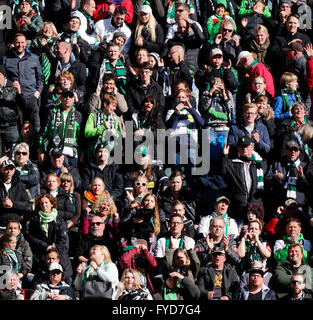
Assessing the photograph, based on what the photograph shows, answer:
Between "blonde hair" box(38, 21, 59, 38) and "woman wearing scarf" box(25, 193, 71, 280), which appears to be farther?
"blonde hair" box(38, 21, 59, 38)

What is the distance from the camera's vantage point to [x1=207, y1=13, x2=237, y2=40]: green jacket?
2347 centimetres

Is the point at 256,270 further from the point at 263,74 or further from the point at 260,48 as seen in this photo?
the point at 260,48

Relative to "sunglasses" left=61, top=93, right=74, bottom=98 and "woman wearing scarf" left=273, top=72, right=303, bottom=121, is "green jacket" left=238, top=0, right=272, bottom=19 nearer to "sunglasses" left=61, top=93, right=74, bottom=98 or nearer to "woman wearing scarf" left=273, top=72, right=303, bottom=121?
"woman wearing scarf" left=273, top=72, right=303, bottom=121

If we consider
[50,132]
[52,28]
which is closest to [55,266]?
[50,132]

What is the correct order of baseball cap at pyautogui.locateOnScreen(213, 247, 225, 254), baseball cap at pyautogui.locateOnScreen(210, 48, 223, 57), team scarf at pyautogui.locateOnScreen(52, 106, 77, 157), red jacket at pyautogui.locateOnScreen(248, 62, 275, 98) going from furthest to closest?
red jacket at pyautogui.locateOnScreen(248, 62, 275, 98), baseball cap at pyautogui.locateOnScreen(210, 48, 223, 57), team scarf at pyautogui.locateOnScreen(52, 106, 77, 157), baseball cap at pyautogui.locateOnScreen(213, 247, 225, 254)

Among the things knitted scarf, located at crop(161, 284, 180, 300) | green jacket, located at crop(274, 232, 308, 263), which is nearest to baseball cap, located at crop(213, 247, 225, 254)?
knitted scarf, located at crop(161, 284, 180, 300)

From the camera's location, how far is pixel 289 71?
2342 centimetres

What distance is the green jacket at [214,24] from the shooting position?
23.5 metres

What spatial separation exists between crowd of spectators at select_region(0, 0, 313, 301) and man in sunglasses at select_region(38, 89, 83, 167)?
0.07 ft

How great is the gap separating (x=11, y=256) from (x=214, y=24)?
614cm

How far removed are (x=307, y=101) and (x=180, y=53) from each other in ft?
7.10

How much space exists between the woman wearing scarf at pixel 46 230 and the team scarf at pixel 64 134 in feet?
4.68

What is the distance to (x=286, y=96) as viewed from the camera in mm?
22625

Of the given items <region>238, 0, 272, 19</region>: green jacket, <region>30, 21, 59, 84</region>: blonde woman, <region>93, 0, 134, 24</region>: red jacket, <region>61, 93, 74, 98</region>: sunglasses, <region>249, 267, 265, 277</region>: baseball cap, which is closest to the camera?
<region>249, 267, 265, 277</region>: baseball cap
